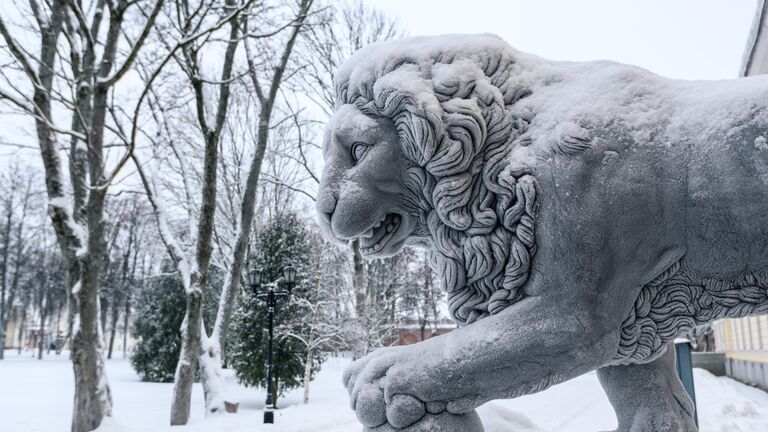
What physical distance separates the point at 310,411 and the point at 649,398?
10609 mm

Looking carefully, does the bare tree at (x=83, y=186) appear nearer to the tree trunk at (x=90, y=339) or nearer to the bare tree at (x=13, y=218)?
the tree trunk at (x=90, y=339)

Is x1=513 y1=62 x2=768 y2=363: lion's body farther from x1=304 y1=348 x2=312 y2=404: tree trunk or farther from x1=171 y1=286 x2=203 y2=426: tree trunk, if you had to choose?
x1=304 y1=348 x2=312 y2=404: tree trunk

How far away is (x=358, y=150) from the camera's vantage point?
1896mm

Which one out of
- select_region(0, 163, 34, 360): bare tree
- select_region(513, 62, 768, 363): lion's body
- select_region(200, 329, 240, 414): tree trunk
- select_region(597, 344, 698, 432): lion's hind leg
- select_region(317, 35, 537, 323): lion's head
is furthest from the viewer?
A: select_region(0, 163, 34, 360): bare tree

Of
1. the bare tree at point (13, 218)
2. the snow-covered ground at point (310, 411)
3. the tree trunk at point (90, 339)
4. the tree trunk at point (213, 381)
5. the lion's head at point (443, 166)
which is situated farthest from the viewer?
the bare tree at point (13, 218)

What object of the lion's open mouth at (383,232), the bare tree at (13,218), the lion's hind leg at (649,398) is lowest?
the lion's hind leg at (649,398)

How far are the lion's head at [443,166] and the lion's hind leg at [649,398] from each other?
27.3 inches

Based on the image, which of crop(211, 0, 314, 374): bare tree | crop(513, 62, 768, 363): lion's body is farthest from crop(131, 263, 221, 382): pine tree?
crop(513, 62, 768, 363): lion's body

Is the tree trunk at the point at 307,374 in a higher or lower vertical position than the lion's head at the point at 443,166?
lower

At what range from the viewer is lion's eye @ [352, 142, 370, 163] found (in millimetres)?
1883

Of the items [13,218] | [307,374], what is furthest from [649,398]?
[13,218]

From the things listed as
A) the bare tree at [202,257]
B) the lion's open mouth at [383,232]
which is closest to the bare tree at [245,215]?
the bare tree at [202,257]

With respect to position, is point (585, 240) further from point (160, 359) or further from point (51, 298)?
point (51, 298)

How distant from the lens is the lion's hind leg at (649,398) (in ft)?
6.62
